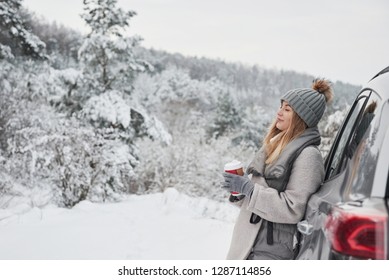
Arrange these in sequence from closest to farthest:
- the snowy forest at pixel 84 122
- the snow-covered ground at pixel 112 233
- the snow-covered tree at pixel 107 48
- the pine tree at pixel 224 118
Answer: the snow-covered ground at pixel 112 233
the snowy forest at pixel 84 122
the snow-covered tree at pixel 107 48
the pine tree at pixel 224 118

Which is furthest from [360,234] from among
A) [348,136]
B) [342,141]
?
[342,141]

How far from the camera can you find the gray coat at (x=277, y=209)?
1793 mm

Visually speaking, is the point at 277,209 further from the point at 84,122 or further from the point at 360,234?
the point at 84,122

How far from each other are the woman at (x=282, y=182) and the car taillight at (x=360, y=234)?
0.62 metres

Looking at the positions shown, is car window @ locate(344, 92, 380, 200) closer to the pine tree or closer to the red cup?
the red cup

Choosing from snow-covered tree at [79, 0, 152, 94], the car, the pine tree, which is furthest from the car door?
the pine tree

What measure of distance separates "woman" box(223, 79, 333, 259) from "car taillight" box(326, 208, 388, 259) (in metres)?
0.62

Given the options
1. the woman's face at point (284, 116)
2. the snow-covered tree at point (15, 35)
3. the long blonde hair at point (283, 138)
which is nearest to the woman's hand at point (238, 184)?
the long blonde hair at point (283, 138)

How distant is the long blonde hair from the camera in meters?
1.97

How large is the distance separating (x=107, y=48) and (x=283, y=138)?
10935 mm

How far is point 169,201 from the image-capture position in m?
Answer: 7.49

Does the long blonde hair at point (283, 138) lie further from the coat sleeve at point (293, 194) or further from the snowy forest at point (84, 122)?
the snowy forest at point (84, 122)

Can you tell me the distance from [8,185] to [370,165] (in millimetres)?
7069

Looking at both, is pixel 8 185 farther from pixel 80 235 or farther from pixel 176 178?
pixel 176 178
